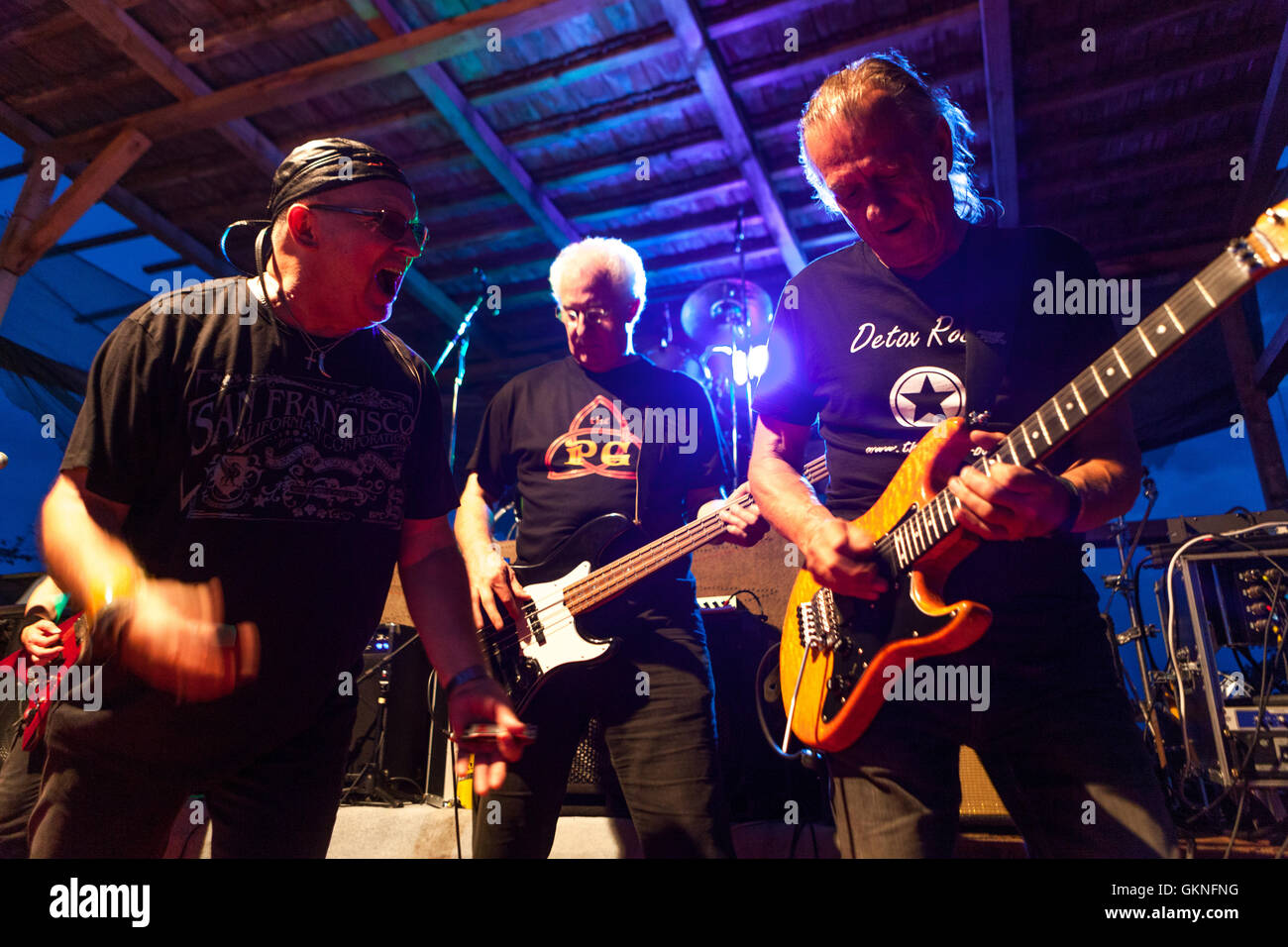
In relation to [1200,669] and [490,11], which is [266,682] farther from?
[490,11]

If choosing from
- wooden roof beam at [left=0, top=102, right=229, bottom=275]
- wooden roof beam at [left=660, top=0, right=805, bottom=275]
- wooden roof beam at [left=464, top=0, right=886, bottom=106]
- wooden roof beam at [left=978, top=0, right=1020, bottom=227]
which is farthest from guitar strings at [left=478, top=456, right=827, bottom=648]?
wooden roof beam at [left=0, top=102, right=229, bottom=275]

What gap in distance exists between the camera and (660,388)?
3.01m

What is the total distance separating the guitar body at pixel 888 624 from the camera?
1546mm

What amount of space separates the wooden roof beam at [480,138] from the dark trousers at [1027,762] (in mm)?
5996

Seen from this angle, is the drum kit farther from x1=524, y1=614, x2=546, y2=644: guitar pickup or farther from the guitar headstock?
the guitar headstock

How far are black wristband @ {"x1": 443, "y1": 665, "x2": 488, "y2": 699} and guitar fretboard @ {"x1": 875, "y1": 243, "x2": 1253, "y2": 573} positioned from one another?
3.17 feet

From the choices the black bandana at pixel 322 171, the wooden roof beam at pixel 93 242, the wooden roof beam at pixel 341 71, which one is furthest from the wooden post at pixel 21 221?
the black bandana at pixel 322 171

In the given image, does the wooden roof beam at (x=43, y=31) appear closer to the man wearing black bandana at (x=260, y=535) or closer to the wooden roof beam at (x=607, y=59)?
the wooden roof beam at (x=607, y=59)

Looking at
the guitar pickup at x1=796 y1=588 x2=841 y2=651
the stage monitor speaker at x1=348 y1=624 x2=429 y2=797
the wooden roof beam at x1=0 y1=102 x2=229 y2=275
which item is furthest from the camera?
the wooden roof beam at x1=0 y1=102 x2=229 y2=275

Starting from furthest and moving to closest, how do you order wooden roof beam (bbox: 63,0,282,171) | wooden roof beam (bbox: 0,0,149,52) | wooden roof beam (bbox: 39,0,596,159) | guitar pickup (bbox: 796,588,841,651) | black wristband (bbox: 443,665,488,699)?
1. wooden roof beam (bbox: 0,0,149,52)
2. wooden roof beam (bbox: 63,0,282,171)
3. wooden roof beam (bbox: 39,0,596,159)
4. guitar pickup (bbox: 796,588,841,651)
5. black wristband (bbox: 443,665,488,699)

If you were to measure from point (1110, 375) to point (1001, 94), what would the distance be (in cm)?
550

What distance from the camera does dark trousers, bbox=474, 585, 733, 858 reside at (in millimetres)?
2225

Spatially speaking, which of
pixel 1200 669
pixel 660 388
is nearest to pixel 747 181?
pixel 660 388
